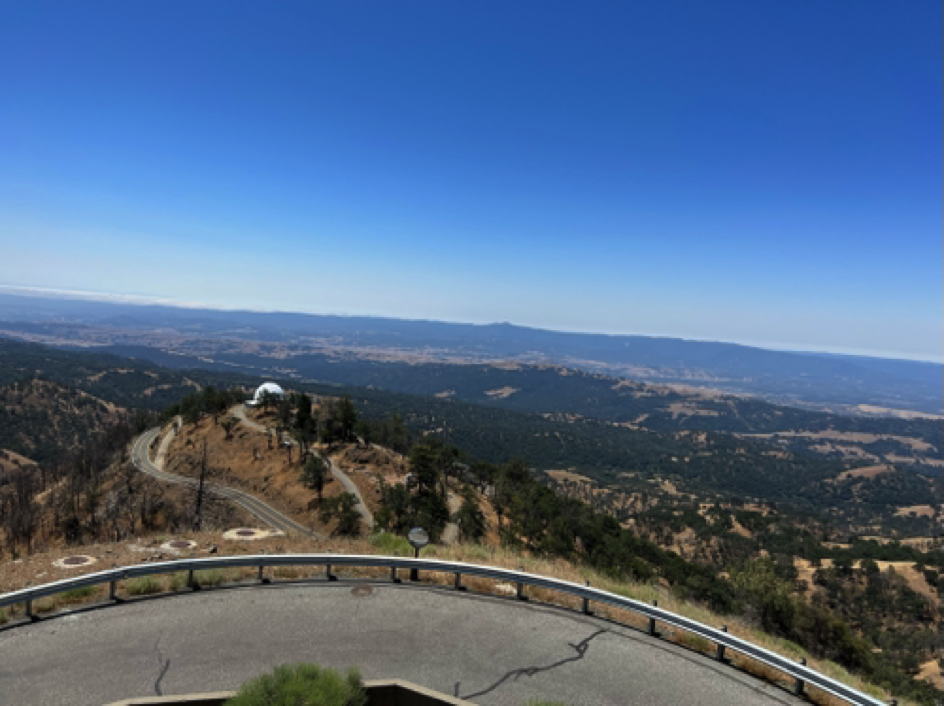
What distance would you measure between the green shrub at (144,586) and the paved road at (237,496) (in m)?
26.7

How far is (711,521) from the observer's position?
84.1m

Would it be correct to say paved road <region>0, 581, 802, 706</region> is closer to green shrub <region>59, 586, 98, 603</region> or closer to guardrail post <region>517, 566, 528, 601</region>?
guardrail post <region>517, 566, 528, 601</region>

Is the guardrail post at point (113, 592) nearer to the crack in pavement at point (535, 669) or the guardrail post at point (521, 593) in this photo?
the crack in pavement at point (535, 669)

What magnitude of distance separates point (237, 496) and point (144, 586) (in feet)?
154

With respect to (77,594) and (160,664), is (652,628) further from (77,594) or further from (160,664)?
(77,594)

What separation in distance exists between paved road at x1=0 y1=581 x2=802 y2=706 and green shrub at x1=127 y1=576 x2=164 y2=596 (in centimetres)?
28

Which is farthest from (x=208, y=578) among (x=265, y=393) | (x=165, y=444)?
(x=265, y=393)

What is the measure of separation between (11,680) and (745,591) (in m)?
29.7

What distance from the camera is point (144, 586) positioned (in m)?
9.36

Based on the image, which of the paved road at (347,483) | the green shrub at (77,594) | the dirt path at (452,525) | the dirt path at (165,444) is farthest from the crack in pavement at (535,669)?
the dirt path at (165,444)

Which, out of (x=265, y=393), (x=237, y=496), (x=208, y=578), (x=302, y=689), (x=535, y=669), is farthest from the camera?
(x=265, y=393)

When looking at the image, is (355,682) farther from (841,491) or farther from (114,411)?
(841,491)

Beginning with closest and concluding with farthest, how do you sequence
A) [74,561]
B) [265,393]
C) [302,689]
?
[302,689]
[74,561]
[265,393]

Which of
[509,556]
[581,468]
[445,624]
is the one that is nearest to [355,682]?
[445,624]
